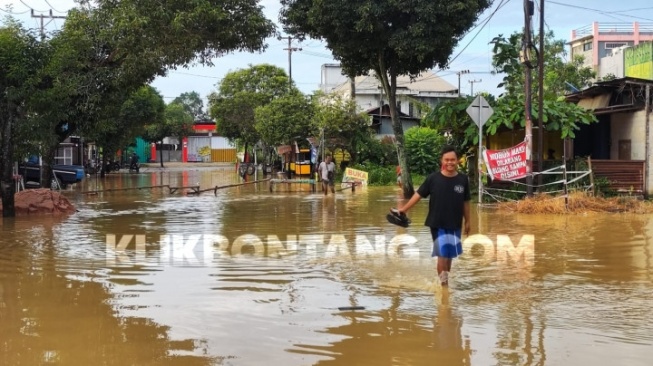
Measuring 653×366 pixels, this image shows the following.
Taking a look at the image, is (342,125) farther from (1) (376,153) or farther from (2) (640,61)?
(2) (640,61)

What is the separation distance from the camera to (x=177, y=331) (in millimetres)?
5734

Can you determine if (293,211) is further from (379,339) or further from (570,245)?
(379,339)

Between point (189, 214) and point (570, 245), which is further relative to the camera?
point (189, 214)

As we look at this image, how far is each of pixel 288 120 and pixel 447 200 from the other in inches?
1386

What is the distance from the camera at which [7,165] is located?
15828 millimetres

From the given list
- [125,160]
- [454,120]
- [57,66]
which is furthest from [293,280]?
[125,160]

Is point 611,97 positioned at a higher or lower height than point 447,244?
higher

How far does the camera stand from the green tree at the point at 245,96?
56.0 m

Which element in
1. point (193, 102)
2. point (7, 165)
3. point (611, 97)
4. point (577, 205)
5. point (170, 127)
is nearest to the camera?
point (577, 205)

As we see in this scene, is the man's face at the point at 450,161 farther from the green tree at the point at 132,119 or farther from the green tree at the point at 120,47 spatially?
the green tree at the point at 132,119

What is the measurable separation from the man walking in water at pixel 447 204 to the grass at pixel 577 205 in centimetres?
892

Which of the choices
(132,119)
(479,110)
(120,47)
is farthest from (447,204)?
(132,119)

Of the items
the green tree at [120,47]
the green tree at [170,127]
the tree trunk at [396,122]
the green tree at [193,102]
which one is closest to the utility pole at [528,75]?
the tree trunk at [396,122]

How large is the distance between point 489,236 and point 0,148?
11708 mm
